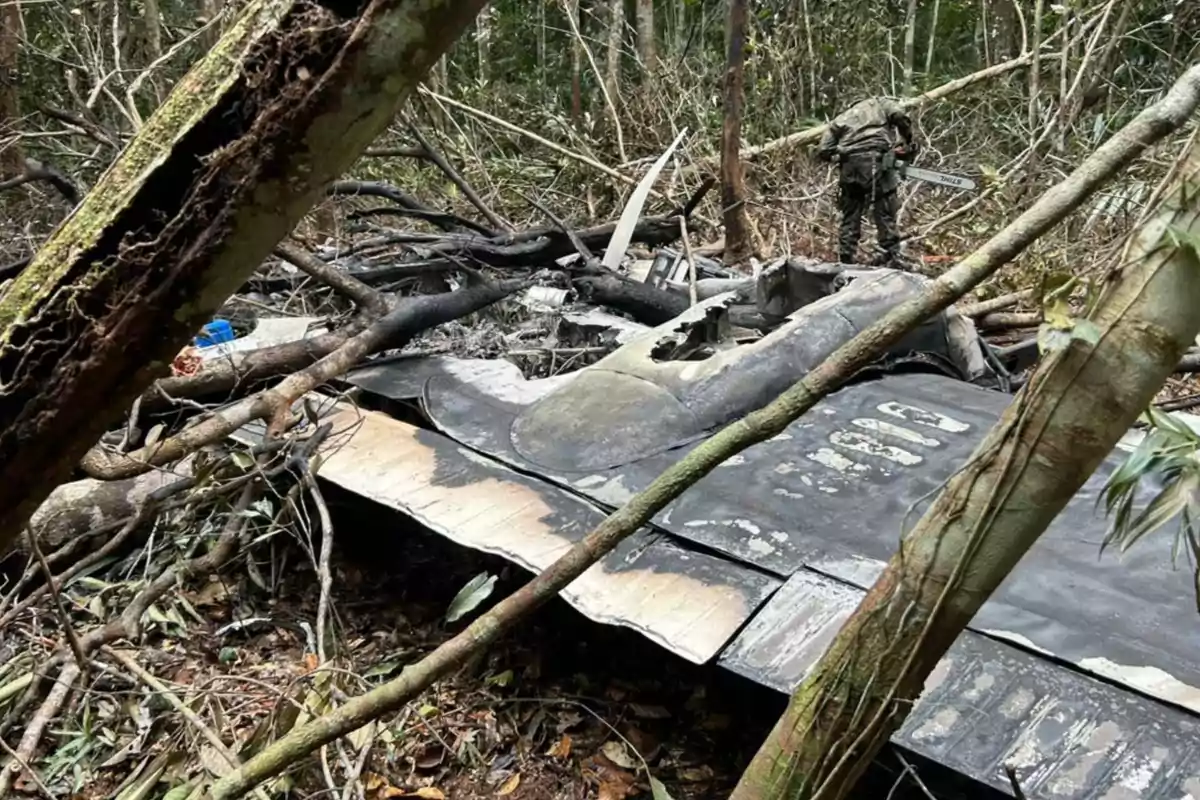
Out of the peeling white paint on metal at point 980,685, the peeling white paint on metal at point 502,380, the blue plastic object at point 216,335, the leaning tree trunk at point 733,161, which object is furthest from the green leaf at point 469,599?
the leaning tree trunk at point 733,161

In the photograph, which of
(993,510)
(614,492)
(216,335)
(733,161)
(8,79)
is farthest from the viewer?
(733,161)

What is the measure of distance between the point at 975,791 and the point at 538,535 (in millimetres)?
1522

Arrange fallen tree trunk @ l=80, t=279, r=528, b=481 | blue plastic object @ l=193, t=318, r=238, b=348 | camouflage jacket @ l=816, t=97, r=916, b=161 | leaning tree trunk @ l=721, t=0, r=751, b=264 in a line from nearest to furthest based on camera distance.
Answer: fallen tree trunk @ l=80, t=279, r=528, b=481 < blue plastic object @ l=193, t=318, r=238, b=348 < camouflage jacket @ l=816, t=97, r=916, b=161 < leaning tree trunk @ l=721, t=0, r=751, b=264

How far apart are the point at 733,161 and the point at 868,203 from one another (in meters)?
1.39

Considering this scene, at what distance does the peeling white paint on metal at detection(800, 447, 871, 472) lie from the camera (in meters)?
3.52

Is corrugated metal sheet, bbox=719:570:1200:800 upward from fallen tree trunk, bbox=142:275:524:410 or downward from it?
upward

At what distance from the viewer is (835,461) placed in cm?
358

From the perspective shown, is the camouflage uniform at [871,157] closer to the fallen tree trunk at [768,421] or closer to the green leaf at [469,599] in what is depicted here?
the green leaf at [469,599]

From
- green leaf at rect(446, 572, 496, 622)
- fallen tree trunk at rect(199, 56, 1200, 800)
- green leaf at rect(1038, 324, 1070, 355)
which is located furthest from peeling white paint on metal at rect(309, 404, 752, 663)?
green leaf at rect(1038, 324, 1070, 355)

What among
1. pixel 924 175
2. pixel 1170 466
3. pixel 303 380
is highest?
pixel 1170 466

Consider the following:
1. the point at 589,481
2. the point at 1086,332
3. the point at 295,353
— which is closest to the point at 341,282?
the point at 295,353

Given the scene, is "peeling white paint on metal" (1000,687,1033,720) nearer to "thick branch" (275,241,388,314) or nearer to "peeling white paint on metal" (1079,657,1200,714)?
"peeling white paint on metal" (1079,657,1200,714)

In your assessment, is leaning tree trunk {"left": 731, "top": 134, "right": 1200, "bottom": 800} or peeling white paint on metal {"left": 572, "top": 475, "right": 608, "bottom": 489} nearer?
leaning tree trunk {"left": 731, "top": 134, "right": 1200, "bottom": 800}

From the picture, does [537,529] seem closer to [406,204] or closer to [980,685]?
[980,685]
